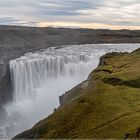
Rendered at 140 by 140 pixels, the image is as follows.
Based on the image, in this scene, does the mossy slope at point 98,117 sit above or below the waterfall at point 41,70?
above

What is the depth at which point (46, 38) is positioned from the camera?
11488 cm

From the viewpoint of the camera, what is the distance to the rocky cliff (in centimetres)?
9101

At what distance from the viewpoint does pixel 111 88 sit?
2395cm

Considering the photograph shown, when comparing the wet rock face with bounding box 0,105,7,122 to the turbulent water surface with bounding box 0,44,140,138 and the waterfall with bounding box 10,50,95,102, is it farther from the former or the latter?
the waterfall with bounding box 10,50,95,102

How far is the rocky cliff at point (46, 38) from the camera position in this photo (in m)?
91.0

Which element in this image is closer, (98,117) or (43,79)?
(98,117)

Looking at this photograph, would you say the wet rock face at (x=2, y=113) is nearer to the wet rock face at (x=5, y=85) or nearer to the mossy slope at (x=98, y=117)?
the wet rock face at (x=5, y=85)

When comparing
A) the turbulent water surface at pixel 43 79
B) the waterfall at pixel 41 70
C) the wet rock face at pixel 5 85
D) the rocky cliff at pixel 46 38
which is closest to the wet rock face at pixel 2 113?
the turbulent water surface at pixel 43 79

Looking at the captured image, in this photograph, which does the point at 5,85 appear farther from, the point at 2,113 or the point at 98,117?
the point at 98,117

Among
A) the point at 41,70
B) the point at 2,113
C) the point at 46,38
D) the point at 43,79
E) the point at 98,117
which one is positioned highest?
the point at 98,117

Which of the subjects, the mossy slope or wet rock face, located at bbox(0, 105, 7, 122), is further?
wet rock face, located at bbox(0, 105, 7, 122)

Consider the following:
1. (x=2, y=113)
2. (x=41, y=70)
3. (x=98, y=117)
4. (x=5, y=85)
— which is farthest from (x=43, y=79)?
(x=98, y=117)

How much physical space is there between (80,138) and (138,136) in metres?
3.13

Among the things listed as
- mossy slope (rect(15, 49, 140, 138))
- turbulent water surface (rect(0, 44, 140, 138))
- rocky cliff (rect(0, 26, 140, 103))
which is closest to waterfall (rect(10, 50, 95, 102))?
turbulent water surface (rect(0, 44, 140, 138))
